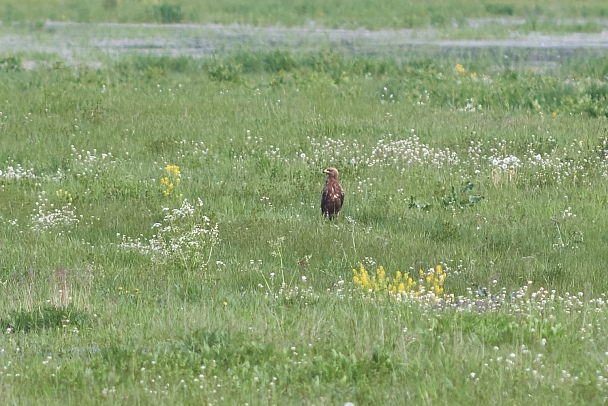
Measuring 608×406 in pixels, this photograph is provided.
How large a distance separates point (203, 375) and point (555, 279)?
4.47 meters

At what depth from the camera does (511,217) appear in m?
11.4

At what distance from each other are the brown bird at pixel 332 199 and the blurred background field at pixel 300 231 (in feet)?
0.69

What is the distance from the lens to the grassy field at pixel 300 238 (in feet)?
19.4

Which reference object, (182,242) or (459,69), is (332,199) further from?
(459,69)

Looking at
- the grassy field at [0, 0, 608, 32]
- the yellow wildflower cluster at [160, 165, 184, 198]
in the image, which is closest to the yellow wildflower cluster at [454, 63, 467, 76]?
the yellow wildflower cluster at [160, 165, 184, 198]

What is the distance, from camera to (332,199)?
11.2 m

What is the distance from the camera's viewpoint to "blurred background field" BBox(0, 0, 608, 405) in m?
5.93

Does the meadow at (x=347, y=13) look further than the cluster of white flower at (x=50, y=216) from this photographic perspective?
Yes

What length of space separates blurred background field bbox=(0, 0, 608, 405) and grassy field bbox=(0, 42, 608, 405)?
3 centimetres

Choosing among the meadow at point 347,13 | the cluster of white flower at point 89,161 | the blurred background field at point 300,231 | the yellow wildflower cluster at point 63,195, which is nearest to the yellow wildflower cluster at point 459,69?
the blurred background field at point 300,231

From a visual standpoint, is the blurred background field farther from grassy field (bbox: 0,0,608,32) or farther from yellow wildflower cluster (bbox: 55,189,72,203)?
grassy field (bbox: 0,0,608,32)

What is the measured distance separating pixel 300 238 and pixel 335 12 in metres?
34.9

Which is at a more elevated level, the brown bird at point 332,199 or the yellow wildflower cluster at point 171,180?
the brown bird at point 332,199

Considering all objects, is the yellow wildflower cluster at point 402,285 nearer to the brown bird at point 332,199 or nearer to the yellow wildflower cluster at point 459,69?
the brown bird at point 332,199
